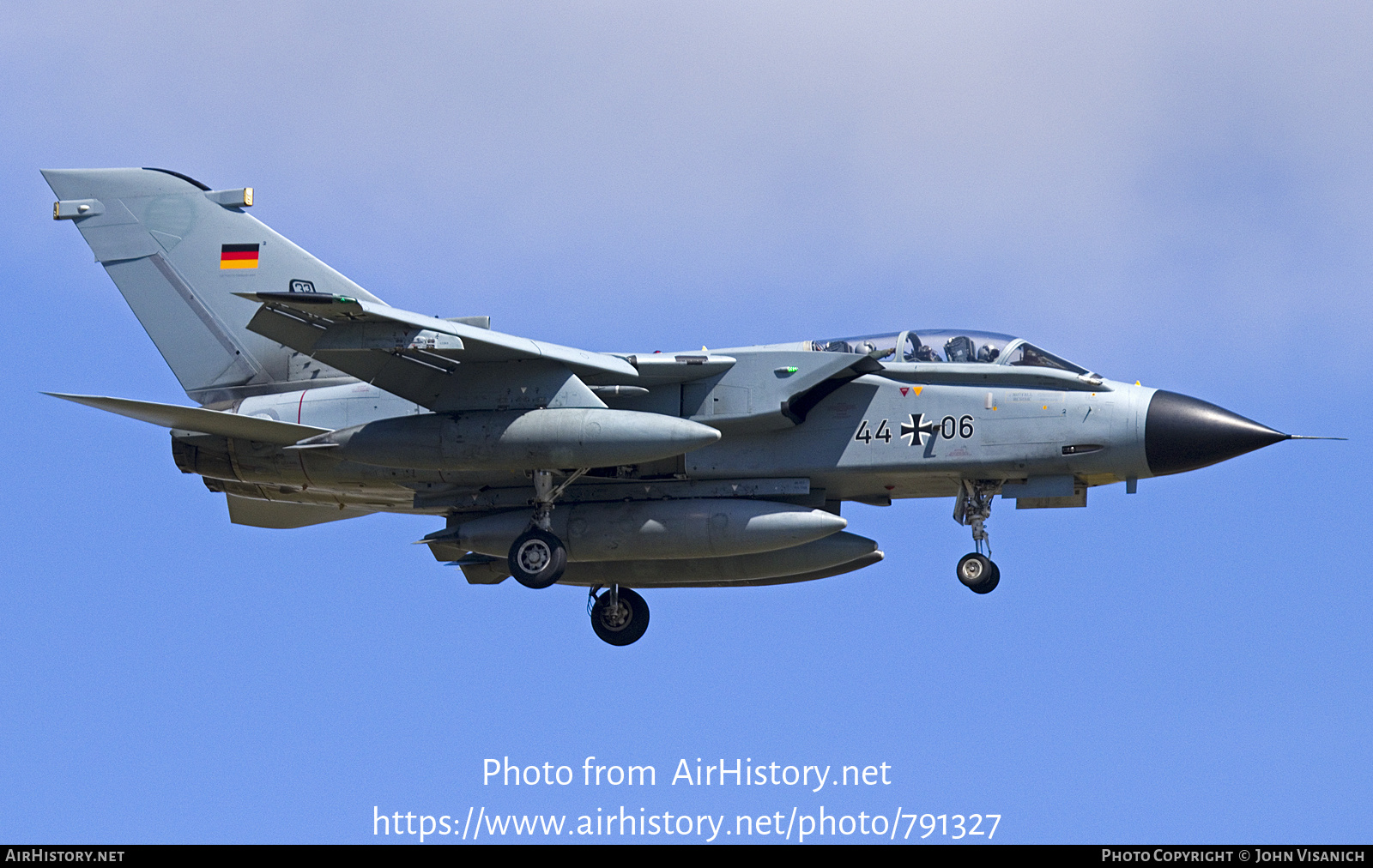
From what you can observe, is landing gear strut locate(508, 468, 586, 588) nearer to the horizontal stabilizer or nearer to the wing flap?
the horizontal stabilizer

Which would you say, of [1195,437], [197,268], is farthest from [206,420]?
[1195,437]

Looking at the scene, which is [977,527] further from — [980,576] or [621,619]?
[621,619]

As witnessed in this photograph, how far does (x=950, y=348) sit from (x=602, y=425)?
12.9 ft

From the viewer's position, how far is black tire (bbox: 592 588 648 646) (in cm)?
2098

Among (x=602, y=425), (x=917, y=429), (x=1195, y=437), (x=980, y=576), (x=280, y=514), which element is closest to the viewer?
(x=602, y=425)

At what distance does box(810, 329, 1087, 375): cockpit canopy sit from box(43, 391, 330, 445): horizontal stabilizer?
19.1 ft

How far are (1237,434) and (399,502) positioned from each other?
9.62 metres

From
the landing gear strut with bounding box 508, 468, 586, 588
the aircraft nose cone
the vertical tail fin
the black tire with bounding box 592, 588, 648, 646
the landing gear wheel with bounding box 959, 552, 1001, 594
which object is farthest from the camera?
the black tire with bounding box 592, 588, 648, 646

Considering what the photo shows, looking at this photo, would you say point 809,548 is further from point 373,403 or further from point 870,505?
point 373,403

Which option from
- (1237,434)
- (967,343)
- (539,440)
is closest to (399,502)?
(539,440)

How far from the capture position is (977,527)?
61.1 feet

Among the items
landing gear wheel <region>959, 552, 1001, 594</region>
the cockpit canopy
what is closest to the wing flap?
the cockpit canopy

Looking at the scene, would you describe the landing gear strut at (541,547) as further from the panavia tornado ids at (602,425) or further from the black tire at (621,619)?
the black tire at (621,619)

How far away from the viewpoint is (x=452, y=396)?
18.3m
